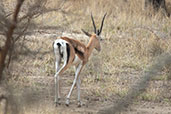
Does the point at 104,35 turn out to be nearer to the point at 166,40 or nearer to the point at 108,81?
the point at 166,40

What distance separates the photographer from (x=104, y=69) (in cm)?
846

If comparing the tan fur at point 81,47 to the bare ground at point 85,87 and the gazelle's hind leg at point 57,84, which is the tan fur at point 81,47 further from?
the bare ground at point 85,87

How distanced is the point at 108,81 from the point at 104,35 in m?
2.37

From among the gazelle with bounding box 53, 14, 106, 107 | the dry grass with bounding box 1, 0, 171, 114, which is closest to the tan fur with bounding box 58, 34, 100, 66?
the gazelle with bounding box 53, 14, 106, 107

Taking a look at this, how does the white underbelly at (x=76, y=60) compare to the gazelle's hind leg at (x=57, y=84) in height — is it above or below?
above

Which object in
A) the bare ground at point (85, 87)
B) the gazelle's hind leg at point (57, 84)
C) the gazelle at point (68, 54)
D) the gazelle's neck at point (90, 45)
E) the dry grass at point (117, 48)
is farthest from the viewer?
the dry grass at point (117, 48)

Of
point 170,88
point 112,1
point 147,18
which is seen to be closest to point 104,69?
point 170,88

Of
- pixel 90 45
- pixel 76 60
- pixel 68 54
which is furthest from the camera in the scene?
pixel 90 45

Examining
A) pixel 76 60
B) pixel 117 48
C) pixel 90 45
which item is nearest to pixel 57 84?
pixel 76 60

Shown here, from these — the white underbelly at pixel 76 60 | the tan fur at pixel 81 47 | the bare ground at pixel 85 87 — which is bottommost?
the bare ground at pixel 85 87

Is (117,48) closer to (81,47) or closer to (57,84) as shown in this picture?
(81,47)

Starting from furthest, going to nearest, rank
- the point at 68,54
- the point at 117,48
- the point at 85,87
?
the point at 117,48 → the point at 85,87 → the point at 68,54

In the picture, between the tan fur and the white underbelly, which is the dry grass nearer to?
the tan fur

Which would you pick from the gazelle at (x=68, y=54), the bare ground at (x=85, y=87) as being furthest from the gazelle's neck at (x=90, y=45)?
the bare ground at (x=85, y=87)
